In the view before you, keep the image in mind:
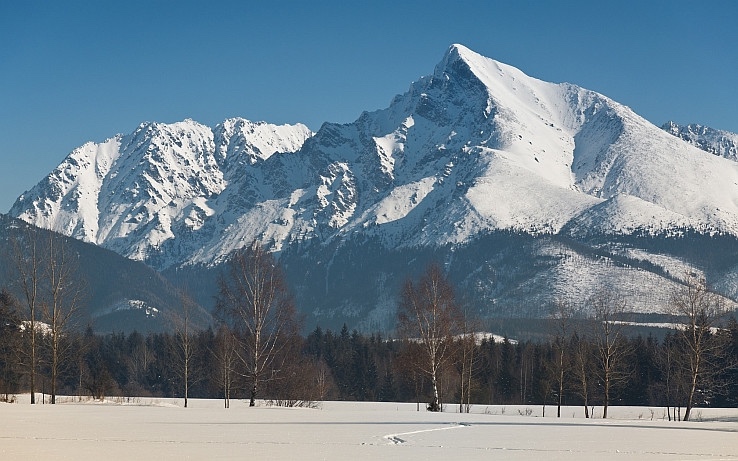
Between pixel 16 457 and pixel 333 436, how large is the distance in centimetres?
1116

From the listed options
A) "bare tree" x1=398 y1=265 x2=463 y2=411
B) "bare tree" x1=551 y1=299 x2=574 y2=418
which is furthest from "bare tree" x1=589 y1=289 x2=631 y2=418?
"bare tree" x1=398 y1=265 x2=463 y2=411

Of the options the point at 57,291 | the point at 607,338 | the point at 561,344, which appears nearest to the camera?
the point at 57,291

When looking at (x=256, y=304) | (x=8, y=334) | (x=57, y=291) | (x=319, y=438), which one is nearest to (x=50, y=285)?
(x=57, y=291)

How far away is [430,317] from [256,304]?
14229 mm

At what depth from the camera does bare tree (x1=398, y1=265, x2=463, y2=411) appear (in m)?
62.9

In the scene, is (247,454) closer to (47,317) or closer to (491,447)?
(491,447)

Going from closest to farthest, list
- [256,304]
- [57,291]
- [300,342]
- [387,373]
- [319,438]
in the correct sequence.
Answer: [319,438], [57,291], [256,304], [300,342], [387,373]

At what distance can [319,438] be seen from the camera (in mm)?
32094

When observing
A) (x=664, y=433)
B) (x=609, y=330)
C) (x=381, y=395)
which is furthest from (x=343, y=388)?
(x=664, y=433)

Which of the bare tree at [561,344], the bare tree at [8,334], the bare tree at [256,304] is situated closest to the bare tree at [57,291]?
the bare tree at [256,304]

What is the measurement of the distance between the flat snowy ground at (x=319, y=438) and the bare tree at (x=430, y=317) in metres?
17.4

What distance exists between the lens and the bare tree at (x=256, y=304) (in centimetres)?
5500

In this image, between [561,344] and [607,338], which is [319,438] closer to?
[607,338]

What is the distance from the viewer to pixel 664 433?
37062mm
